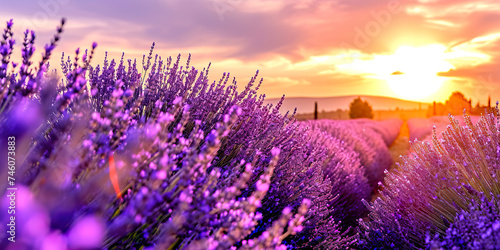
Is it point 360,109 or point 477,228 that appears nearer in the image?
point 477,228

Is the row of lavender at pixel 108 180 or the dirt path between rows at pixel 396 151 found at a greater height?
the row of lavender at pixel 108 180

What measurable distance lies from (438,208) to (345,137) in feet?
21.8

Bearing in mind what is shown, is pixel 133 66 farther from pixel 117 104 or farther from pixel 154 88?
pixel 117 104

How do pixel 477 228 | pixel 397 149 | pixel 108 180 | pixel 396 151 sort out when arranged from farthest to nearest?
pixel 397 149 → pixel 396 151 → pixel 477 228 → pixel 108 180

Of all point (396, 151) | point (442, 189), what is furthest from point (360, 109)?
point (442, 189)

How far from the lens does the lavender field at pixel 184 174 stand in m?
1.36

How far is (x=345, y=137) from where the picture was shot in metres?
9.30

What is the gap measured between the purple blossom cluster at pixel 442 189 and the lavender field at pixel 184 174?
0.03 ft

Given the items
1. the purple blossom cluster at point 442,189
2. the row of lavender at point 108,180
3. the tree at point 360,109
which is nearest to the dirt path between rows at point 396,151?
the purple blossom cluster at point 442,189

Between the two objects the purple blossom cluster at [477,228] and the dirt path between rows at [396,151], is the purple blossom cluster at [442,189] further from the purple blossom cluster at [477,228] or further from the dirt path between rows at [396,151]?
the dirt path between rows at [396,151]

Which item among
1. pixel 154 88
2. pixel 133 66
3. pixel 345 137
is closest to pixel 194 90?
pixel 154 88

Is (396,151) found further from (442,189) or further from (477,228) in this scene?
(477,228)

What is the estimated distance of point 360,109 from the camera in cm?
4262

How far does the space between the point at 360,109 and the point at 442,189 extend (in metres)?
41.2
